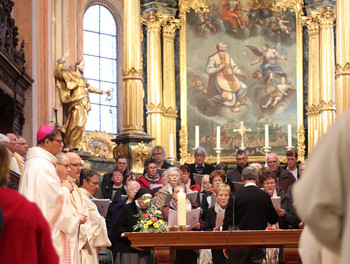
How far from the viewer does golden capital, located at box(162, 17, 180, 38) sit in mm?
18609

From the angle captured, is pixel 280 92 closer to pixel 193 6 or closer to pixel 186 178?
pixel 193 6

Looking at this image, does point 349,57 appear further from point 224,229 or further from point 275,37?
point 224,229

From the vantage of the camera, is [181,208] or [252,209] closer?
[181,208]

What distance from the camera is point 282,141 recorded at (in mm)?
18828

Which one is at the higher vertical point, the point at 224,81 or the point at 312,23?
the point at 312,23

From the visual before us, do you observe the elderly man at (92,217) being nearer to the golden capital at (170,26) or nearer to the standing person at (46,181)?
the standing person at (46,181)

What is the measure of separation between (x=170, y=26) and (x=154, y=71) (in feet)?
3.95

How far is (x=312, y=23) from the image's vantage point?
1877cm

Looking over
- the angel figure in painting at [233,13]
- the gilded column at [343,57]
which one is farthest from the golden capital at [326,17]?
the gilded column at [343,57]

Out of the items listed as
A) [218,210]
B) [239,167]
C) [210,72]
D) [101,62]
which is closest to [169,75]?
[210,72]

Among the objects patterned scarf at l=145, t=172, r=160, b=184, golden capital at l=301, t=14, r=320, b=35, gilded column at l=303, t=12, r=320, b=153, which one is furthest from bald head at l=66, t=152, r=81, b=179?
golden capital at l=301, t=14, r=320, b=35

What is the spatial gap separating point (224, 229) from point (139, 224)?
952 millimetres

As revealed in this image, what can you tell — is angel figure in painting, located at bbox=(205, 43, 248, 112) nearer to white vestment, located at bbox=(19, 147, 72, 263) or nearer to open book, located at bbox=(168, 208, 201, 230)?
open book, located at bbox=(168, 208, 201, 230)

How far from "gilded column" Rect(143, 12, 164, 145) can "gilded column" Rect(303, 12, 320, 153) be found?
357cm
